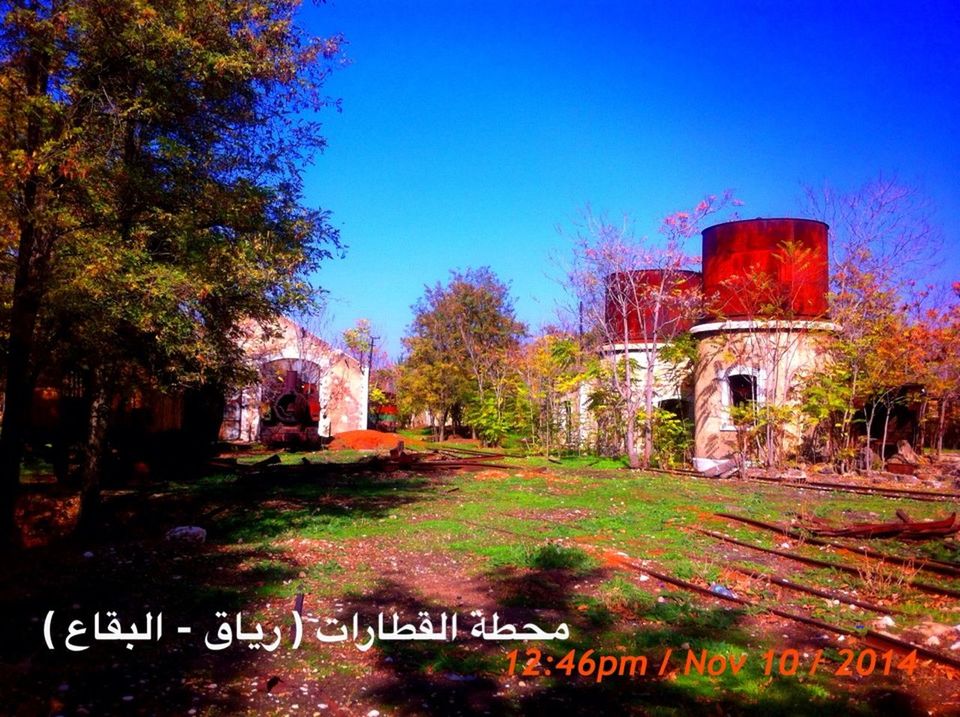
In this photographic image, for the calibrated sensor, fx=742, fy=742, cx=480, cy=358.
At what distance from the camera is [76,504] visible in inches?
379

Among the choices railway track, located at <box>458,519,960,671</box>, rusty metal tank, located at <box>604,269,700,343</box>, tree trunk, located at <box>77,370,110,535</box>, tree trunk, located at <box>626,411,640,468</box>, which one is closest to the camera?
railway track, located at <box>458,519,960,671</box>

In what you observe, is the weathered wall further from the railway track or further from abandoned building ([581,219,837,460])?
the railway track

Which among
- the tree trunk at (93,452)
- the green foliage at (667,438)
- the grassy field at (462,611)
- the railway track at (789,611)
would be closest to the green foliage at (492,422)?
the green foliage at (667,438)

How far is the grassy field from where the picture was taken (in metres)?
4.55

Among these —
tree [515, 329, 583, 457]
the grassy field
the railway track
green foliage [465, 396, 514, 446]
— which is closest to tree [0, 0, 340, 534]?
the grassy field

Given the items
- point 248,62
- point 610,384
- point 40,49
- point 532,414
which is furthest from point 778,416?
point 40,49

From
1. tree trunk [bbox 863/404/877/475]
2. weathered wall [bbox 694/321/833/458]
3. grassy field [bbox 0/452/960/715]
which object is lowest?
grassy field [bbox 0/452/960/715]

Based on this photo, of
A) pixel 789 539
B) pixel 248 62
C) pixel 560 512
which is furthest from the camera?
pixel 560 512

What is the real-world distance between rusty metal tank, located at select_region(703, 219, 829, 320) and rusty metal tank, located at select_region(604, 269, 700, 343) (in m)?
0.79

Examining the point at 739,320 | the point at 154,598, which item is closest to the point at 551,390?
the point at 739,320

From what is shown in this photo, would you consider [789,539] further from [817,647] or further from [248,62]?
[248,62]

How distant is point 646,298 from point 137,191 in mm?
14006

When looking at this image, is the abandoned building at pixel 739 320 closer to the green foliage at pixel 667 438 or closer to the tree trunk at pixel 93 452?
the green foliage at pixel 667 438

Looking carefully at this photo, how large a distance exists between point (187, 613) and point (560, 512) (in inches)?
256
